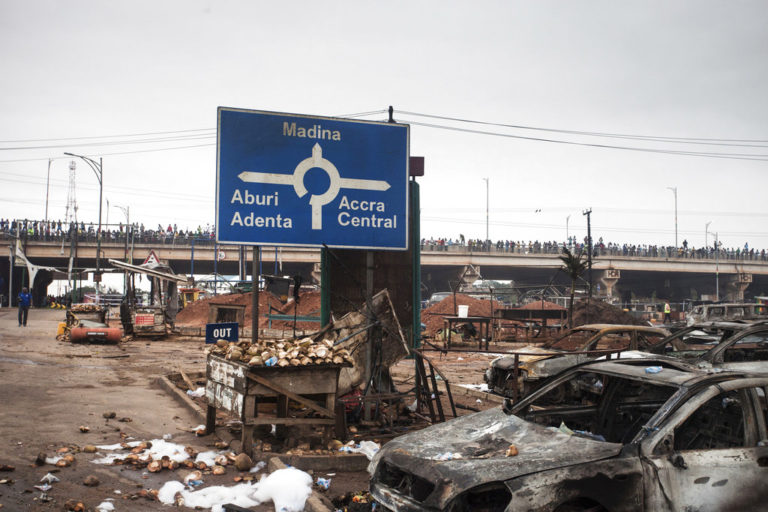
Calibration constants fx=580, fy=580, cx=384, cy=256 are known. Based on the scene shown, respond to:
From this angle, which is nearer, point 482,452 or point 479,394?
point 482,452

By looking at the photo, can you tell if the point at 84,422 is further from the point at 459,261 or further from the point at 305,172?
the point at 459,261

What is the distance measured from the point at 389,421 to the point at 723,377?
4.93 m

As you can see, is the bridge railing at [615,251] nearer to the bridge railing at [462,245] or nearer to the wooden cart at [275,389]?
the bridge railing at [462,245]

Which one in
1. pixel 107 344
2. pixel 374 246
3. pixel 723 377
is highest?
pixel 374 246

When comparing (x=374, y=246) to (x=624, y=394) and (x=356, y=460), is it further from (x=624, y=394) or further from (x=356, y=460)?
(x=624, y=394)

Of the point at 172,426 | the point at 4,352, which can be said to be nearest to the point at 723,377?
the point at 172,426

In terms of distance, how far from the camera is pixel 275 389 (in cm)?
662

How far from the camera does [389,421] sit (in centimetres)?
837

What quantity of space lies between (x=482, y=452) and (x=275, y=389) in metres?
3.07

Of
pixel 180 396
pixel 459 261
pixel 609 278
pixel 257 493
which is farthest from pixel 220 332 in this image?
pixel 609 278

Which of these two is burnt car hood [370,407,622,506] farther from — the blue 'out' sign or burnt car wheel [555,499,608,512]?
the blue 'out' sign

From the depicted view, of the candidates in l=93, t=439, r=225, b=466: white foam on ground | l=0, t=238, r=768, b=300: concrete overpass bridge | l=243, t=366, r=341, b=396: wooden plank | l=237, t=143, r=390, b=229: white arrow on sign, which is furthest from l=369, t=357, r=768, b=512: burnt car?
l=0, t=238, r=768, b=300: concrete overpass bridge

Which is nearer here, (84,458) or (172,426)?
(84,458)

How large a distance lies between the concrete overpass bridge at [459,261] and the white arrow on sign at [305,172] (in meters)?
45.6
